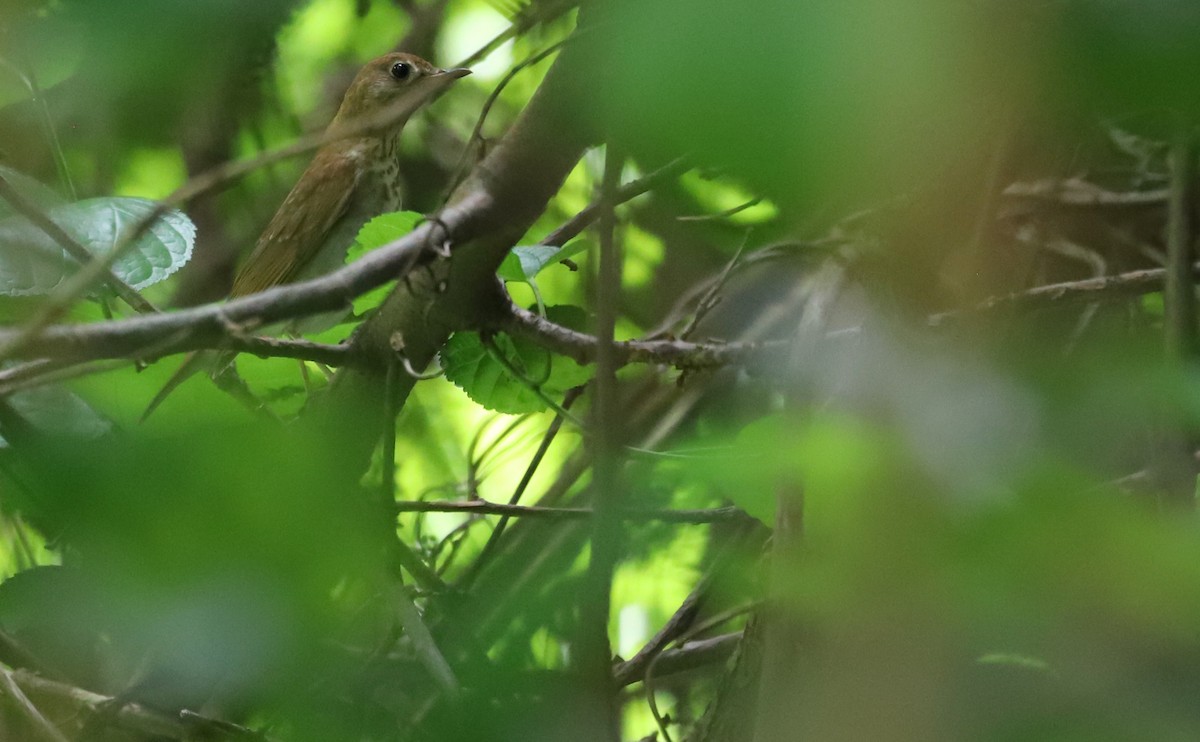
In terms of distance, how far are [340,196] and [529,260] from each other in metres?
1.84

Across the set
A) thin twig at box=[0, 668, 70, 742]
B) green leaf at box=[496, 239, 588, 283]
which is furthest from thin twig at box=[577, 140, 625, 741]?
thin twig at box=[0, 668, 70, 742]

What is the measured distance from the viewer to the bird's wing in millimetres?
3270

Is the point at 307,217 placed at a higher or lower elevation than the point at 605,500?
higher

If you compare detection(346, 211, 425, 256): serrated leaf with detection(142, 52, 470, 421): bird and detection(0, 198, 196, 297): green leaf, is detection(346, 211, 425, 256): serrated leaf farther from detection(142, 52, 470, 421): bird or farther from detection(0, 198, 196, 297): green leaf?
detection(142, 52, 470, 421): bird

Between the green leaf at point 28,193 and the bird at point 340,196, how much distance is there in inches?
60.9

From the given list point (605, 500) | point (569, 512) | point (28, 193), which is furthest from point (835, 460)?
point (28, 193)

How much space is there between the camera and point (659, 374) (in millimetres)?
2461

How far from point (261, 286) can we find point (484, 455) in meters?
1.27

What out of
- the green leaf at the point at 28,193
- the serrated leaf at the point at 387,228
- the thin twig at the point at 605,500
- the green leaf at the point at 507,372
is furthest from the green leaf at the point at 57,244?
the thin twig at the point at 605,500

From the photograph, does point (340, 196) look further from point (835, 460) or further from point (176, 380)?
point (835, 460)

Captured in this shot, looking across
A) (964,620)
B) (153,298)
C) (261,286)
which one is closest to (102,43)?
(964,620)

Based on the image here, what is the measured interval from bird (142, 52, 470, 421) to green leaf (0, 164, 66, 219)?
60.9 inches

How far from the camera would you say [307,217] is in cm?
331

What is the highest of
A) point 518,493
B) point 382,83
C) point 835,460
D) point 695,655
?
point 382,83
